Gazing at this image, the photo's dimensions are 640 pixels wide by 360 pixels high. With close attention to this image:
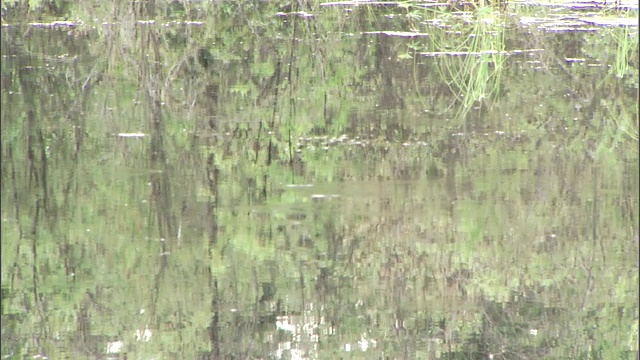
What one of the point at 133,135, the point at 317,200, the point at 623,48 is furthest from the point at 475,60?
the point at 317,200

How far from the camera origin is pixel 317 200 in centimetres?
413

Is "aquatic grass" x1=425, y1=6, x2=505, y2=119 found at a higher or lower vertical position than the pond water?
higher

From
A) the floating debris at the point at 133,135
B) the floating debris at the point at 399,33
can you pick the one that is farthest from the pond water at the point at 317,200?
the floating debris at the point at 399,33

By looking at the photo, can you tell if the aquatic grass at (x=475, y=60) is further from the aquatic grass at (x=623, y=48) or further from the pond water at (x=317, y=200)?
the aquatic grass at (x=623, y=48)

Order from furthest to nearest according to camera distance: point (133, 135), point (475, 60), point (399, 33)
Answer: point (399, 33) < point (475, 60) < point (133, 135)

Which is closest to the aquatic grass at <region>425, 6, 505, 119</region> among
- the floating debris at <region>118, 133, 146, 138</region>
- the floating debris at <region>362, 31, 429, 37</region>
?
the floating debris at <region>362, 31, 429, 37</region>

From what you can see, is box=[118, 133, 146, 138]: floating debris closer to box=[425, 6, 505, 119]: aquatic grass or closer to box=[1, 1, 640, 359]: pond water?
box=[1, 1, 640, 359]: pond water

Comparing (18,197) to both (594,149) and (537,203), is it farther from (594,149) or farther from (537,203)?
(594,149)

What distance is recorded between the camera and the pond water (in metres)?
3.39

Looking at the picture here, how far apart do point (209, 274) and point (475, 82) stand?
2.69m

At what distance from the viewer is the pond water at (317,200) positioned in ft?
11.1

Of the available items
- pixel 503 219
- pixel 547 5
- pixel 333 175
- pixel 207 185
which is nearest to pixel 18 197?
pixel 207 185

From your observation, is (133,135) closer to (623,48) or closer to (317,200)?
(317,200)

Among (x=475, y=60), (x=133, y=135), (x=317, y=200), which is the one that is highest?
(x=475, y=60)
